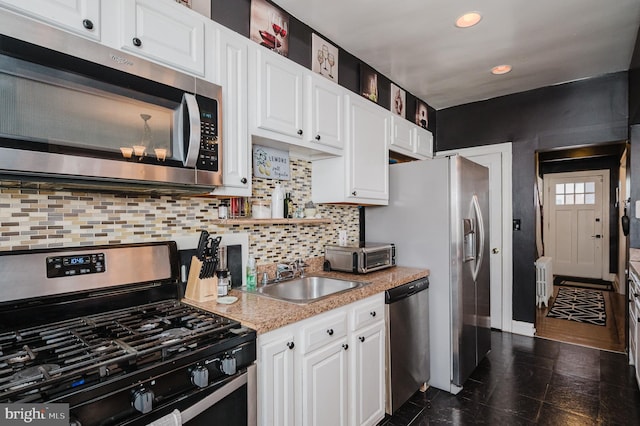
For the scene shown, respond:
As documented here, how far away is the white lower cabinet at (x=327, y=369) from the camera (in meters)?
1.42

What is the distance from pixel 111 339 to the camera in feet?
3.78

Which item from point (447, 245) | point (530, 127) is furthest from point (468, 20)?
point (530, 127)

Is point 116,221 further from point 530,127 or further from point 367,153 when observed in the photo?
point 530,127

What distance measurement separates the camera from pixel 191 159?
1391mm

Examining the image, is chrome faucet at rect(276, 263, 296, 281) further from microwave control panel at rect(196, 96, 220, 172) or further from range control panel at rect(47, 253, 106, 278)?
range control panel at rect(47, 253, 106, 278)

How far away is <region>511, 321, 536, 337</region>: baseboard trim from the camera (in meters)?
3.54

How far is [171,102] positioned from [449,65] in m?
2.44

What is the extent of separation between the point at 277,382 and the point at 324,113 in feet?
5.15

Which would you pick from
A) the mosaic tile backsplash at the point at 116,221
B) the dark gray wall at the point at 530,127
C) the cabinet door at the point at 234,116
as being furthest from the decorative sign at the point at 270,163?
the dark gray wall at the point at 530,127

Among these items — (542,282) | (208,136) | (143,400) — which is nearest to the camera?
(143,400)

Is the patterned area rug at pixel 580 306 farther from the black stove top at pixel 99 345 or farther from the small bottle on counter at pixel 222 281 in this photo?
the black stove top at pixel 99 345

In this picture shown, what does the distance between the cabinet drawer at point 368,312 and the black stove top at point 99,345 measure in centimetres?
75

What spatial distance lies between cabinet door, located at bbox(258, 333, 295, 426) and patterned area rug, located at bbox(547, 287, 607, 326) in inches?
158

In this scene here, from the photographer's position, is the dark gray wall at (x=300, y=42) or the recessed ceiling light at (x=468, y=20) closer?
the dark gray wall at (x=300, y=42)
